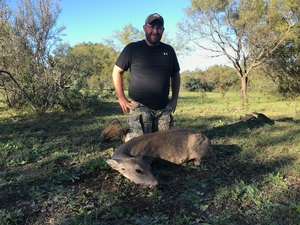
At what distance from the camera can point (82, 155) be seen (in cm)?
559

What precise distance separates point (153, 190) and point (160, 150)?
3.22 ft

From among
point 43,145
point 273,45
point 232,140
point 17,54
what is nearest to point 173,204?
point 232,140

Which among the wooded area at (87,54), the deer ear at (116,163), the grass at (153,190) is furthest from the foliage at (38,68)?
the deer ear at (116,163)

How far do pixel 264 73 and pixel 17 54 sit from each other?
1631cm

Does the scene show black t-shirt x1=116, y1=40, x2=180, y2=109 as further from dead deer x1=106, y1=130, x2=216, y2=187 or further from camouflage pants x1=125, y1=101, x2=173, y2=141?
dead deer x1=106, y1=130, x2=216, y2=187

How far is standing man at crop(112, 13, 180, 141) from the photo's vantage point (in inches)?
→ 188

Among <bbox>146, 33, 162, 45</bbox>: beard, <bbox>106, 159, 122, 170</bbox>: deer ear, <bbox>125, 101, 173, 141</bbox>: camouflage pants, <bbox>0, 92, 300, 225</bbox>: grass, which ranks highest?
<bbox>146, 33, 162, 45</bbox>: beard

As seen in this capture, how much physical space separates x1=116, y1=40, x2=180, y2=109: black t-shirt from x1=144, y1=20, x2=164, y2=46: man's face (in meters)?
0.13

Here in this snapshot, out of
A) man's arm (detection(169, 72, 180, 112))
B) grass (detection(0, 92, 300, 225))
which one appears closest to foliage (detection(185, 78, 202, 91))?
grass (detection(0, 92, 300, 225))

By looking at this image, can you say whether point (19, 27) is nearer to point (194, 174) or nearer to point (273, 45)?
point (194, 174)

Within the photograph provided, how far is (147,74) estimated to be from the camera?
15.9 ft

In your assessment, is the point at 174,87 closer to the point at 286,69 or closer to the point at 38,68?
the point at 38,68

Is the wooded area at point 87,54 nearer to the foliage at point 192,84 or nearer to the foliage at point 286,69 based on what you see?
the foliage at point 286,69

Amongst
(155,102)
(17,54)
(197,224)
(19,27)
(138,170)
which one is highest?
(19,27)
